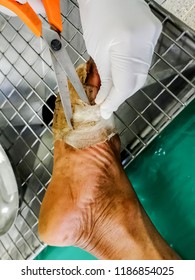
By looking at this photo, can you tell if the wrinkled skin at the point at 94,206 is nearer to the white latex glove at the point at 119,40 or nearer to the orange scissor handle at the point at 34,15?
the white latex glove at the point at 119,40

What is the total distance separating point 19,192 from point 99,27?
0.62 meters

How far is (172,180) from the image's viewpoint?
1.14 m

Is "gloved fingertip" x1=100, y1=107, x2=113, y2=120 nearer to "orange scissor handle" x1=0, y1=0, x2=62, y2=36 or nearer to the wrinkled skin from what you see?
the wrinkled skin

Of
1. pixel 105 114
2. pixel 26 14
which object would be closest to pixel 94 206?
pixel 105 114

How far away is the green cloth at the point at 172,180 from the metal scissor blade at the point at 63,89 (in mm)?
275

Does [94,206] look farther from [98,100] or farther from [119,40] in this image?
[119,40]

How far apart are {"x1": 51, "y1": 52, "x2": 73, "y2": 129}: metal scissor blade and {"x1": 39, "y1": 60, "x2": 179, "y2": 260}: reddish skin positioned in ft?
0.25

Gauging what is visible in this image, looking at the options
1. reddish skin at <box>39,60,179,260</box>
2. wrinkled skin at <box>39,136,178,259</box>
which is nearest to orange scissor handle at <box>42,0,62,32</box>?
reddish skin at <box>39,60,179,260</box>

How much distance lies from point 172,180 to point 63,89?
15.2 inches

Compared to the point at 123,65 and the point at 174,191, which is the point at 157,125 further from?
the point at 123,65

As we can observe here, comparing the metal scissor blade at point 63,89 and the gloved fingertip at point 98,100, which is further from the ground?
the gloved fingertip at point 98,100

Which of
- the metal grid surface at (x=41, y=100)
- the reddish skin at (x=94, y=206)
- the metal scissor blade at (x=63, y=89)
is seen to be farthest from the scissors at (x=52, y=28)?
the metal grid surface at (x=41, y=100)

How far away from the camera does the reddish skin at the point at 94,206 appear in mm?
990

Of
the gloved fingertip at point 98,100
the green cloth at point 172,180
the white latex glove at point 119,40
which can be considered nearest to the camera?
the white latex glove at point 119,40
